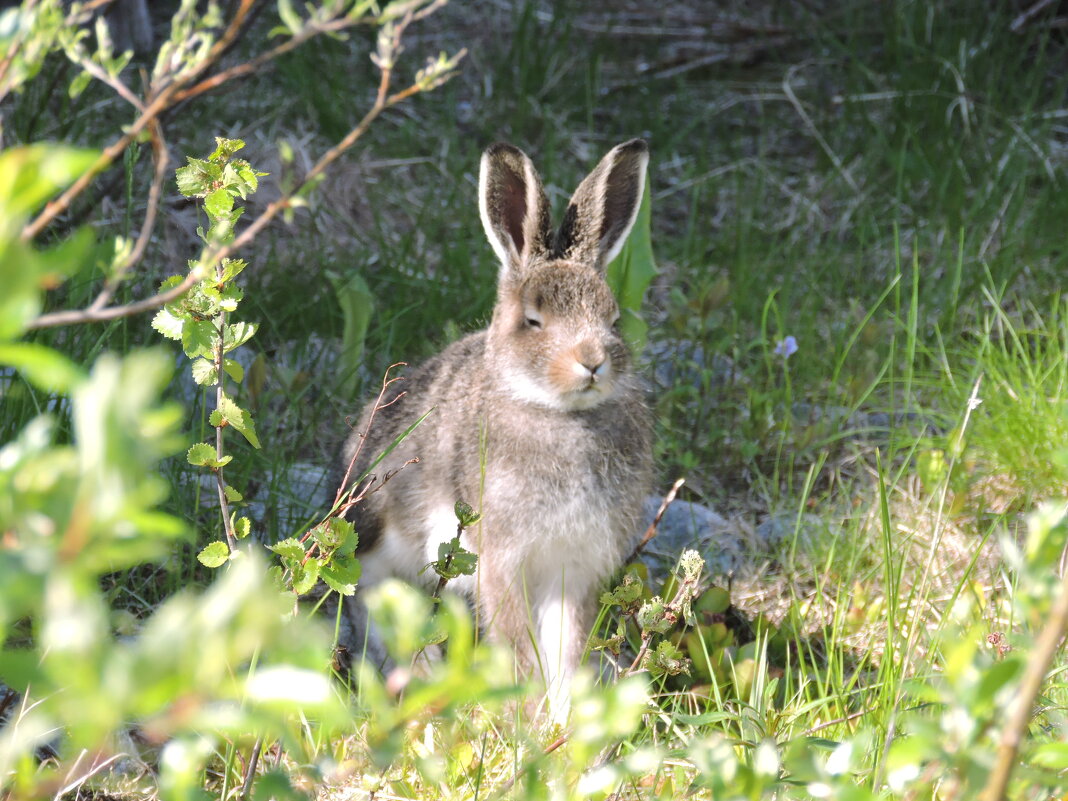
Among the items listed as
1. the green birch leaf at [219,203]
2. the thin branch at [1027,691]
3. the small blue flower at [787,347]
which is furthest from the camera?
the small blue flower at [787,347]

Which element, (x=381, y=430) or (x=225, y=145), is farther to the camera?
(x=381, y=430)

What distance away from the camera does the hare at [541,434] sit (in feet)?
11.0

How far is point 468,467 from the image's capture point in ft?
11.6

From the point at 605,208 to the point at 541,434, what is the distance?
2.34 feet

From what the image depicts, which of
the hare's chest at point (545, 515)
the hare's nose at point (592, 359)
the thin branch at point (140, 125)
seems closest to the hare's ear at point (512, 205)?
the hare's nose at point (592, 359)

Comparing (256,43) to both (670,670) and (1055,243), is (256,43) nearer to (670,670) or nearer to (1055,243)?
(1055,243)

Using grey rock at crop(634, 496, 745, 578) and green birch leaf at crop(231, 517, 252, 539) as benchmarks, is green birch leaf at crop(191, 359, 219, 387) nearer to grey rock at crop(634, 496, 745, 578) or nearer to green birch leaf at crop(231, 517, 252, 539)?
green birch leaf at crop(231, 517, 252, 539)

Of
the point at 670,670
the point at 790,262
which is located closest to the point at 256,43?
the point at 790,262

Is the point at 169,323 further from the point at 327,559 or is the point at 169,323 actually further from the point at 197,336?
the point at 327,559

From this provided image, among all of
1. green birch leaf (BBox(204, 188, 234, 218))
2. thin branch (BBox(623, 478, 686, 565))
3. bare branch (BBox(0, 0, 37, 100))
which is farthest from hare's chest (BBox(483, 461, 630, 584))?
Answer: bare branch (BBox(0, 0, 37, 100))

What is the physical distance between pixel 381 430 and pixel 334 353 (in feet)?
3.04

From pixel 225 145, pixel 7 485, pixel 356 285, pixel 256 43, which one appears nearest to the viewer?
pixel 7 485

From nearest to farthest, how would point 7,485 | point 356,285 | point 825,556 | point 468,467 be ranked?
1. point 7,485
2. point 468,467
3. point 825,556
4. point 356,285

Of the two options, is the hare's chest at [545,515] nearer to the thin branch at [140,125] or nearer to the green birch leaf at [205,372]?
the green birch leaf at [205,372]
